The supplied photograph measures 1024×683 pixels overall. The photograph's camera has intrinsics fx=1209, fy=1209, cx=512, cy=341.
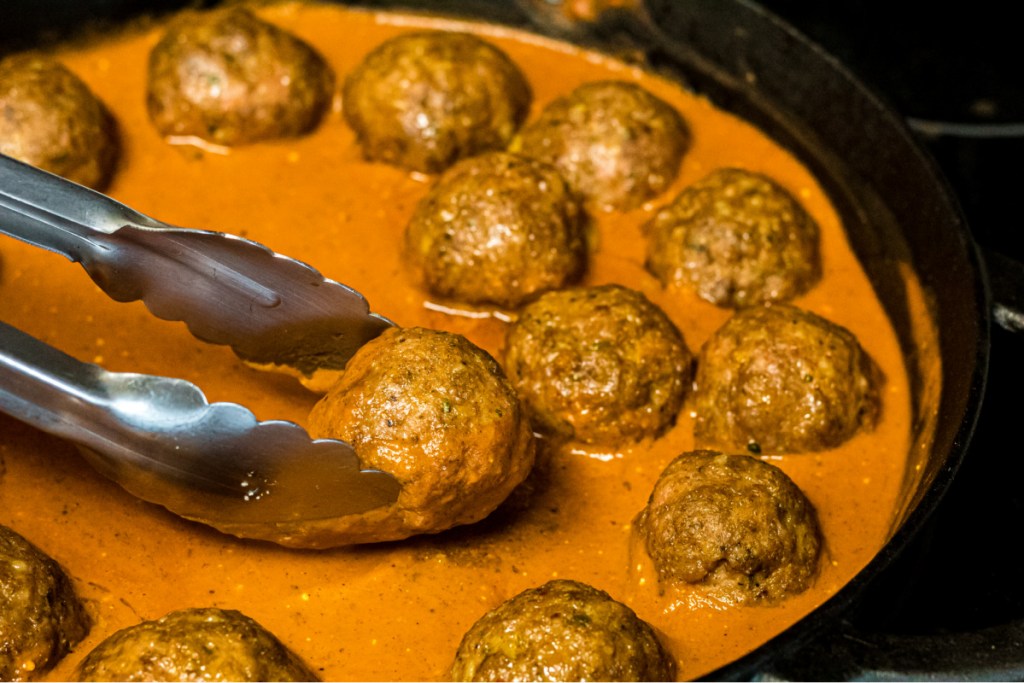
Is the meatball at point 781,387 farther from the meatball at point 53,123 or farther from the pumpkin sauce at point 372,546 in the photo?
the meatball at point 53,123

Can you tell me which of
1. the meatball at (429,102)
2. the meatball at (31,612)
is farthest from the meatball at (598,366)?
the meatball at (31,612)

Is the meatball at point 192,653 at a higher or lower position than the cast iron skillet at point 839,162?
lower

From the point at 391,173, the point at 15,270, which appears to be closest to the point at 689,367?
the point at 391,173

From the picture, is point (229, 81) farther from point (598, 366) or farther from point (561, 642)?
point (561, 642)

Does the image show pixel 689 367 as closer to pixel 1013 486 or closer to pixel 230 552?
pixel 1013 486

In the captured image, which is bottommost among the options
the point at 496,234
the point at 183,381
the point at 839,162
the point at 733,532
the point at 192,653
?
the point at 192,653

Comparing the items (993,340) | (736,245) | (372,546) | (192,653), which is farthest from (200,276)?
(993,340)
